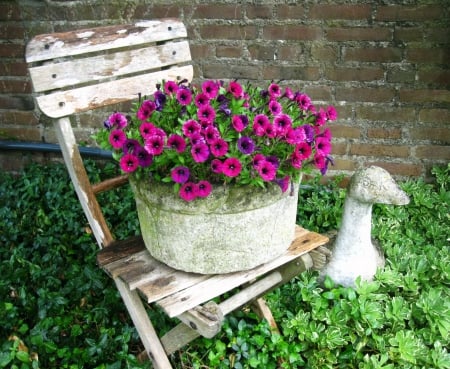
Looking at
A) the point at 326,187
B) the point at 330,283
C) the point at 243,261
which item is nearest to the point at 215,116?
the point at 243,261

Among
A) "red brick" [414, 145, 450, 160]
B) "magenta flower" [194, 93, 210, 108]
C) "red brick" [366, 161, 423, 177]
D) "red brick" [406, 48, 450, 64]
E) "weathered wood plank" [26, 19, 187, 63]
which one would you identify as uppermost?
"weathered wood plank" [26, 19, 187, 63]

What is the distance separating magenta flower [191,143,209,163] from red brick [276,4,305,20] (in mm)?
1437

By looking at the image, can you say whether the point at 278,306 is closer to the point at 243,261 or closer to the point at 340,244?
the point at 340,244

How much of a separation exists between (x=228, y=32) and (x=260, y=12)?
19 centimetres

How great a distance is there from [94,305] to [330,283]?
1.01 metres

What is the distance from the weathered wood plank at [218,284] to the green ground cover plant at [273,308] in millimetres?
399

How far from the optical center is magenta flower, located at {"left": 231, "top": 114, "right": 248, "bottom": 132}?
1319 millimetres

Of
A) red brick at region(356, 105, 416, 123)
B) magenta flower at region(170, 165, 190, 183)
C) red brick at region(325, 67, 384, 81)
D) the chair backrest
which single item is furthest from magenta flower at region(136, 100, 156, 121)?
red brick at region(356, 105, 416, 123)

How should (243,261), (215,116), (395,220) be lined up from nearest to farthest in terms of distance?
(215,116) < (243,261) < (395,220)

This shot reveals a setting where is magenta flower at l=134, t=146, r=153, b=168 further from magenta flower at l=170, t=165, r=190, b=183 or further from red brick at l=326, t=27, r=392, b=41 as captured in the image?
red brick at l=326, t=27, r=392, b=41

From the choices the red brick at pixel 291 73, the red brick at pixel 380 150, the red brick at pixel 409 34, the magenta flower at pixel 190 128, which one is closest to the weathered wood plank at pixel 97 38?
the magenta flower at pixel 190 128

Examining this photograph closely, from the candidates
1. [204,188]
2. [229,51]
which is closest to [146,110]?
[204,188]

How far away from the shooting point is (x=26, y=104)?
290 cm

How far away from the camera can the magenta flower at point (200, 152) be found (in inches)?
50.2
